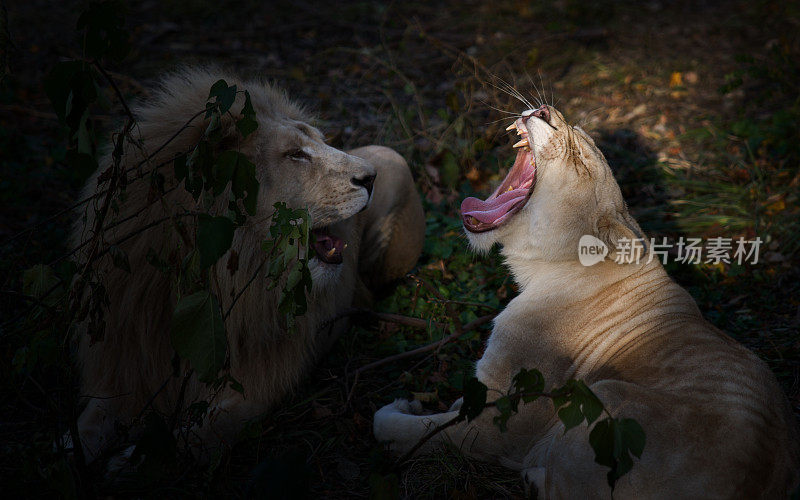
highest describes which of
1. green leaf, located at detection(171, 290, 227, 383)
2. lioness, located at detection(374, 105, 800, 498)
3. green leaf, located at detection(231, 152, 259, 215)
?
green leaf, located at detection(231, 152, 259, 215)

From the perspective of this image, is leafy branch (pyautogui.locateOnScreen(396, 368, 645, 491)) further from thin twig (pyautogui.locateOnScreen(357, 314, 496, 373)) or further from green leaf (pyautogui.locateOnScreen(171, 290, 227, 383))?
thin twig (pyautogui.locateOnScreen(357, 314, 496, 373))

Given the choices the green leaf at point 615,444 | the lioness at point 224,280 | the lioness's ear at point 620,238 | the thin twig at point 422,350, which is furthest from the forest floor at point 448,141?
the lioness's ear at point 620,238

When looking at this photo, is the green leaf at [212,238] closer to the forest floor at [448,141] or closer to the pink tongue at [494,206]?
the forest floor at [448,141]

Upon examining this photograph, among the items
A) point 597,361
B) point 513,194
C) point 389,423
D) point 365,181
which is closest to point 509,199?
point 513,194

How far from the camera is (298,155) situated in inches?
127

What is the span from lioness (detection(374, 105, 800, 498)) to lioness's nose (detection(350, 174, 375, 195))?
482 millimetres

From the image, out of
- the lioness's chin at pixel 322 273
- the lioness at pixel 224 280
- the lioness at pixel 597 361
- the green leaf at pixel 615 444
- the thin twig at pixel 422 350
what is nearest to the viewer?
the green leaf at pixel 615 444

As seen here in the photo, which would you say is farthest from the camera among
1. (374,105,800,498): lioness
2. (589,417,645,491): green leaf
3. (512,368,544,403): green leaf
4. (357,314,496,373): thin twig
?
(357,314,496,373): thin twig

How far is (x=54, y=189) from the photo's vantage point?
5227 millimetres

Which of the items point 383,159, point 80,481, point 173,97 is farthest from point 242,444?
point 383,159

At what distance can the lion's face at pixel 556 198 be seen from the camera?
2943mm

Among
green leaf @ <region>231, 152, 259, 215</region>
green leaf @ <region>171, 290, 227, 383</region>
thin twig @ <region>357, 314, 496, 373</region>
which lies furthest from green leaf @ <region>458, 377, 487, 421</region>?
thin twig @ <region>357, 314, 496, 373</region>

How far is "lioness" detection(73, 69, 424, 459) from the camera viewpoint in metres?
2.98

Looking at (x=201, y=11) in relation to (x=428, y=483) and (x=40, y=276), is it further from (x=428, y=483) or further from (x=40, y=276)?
(x=428, y=483)
